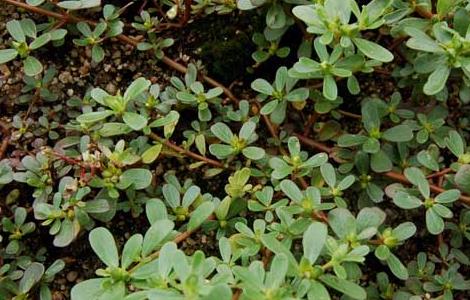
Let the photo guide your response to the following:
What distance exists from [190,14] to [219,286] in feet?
3.61

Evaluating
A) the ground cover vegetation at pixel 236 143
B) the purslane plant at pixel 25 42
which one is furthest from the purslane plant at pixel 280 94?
the purslane plant at pixel 25 42

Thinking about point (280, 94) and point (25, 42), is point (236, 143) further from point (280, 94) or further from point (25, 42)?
point (25, 42)

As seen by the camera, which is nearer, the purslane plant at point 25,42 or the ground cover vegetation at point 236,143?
the ground cover vegetation at point 236,143

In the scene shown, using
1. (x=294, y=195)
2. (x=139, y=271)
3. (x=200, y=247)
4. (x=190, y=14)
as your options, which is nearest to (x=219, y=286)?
(x=139, y=271)

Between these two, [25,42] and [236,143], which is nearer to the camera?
[236,143]

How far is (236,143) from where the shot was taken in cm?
171

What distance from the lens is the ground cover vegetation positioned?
5.00ft

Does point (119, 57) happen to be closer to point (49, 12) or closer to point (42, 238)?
point (49, 12)

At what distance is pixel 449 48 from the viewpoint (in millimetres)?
1527

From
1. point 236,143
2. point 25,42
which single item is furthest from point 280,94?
point 25,42

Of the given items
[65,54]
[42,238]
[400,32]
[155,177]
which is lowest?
[42,238]

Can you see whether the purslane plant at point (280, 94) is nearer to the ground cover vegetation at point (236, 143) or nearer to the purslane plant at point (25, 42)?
the ground cover vegetation at point (236, 143)

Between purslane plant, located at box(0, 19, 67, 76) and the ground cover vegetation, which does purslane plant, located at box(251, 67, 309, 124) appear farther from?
purslane plant, located at box(0, 19, 67, 76)

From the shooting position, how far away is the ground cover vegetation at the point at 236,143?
1525 millimetres
